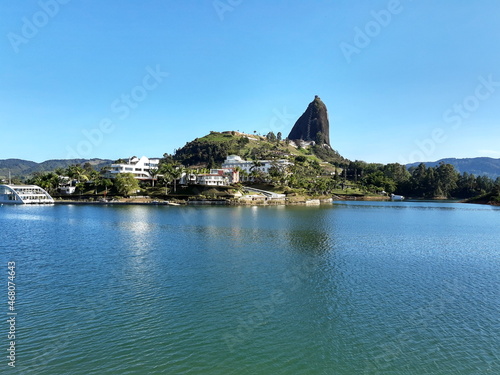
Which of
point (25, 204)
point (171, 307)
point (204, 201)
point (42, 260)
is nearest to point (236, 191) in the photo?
point (204, 201)

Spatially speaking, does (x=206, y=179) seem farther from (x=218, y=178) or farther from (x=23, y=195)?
(x=23, y=195)

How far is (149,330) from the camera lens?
20.8 m

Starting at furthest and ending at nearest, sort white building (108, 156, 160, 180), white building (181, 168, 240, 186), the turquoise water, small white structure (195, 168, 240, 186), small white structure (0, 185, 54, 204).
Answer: white building (108, 156, 160, 180) → small white structure (195, 168, 240, 186) → white building (181, 168, 240, 186) → small white structure (0, 185, 54, 204) → the turquoise water

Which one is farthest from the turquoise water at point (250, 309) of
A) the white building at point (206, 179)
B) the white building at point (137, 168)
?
the white building at point (137, 168)

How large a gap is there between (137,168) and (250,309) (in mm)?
165137

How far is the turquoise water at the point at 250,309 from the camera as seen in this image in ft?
58.7

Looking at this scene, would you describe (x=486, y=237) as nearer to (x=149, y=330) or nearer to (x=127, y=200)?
(x=149, y=330)

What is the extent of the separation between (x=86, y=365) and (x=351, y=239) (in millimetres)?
49822

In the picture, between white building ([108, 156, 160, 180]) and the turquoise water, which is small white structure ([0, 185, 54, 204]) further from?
the turquoise water

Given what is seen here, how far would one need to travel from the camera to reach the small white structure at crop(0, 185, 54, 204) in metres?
134

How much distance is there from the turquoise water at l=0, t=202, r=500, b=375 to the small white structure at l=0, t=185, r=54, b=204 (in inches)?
3988

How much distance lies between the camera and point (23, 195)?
444 feet

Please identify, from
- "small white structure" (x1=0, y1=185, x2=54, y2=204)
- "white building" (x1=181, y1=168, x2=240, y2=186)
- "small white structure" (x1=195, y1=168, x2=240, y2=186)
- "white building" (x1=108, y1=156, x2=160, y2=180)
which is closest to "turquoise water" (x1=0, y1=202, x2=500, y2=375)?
"small white structure" (x1=0, y1=185, x2=54, y2=204)

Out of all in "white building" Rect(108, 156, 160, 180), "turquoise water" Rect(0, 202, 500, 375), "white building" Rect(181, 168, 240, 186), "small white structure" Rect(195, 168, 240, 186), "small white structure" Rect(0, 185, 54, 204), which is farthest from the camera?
"white building" Rect(108, 156, 160, 180)
